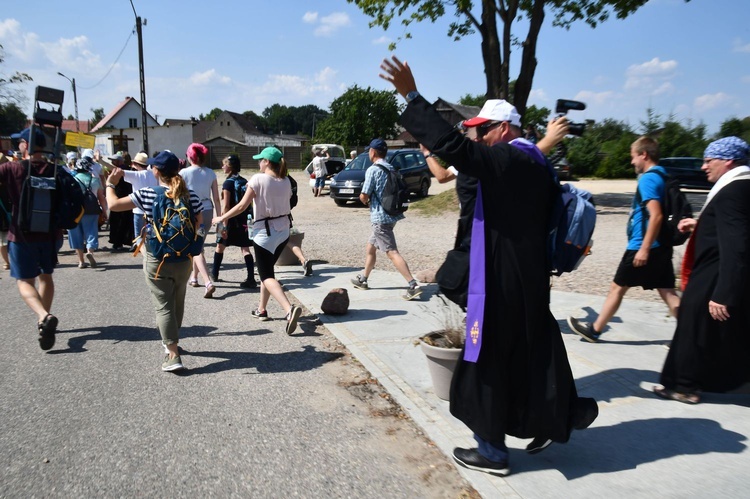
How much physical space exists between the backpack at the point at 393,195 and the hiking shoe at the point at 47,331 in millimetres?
3800

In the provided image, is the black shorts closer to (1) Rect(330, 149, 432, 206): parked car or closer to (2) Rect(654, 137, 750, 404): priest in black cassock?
(2) Rect(654, 137, 750, 404): priest in black cassock

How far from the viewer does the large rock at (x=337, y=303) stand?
633 cm

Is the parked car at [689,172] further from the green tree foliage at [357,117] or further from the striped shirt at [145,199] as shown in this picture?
the green tree foliage at [357,117]

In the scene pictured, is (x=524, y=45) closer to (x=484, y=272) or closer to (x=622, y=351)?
(x=622, y=351)

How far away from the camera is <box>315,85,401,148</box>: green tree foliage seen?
53.6m

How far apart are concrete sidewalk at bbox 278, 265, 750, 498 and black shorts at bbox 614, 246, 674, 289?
65 centimetres

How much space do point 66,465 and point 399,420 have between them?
208 centimetres

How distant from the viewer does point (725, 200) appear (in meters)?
3.61

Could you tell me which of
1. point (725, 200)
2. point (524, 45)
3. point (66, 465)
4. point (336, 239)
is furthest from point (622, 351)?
point (524, 45)

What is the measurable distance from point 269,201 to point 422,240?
6.68 m

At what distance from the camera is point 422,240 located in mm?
12258

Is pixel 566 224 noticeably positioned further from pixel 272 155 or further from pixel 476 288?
pixel 272 155

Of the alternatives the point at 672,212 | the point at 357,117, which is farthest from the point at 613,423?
the point at 357,117

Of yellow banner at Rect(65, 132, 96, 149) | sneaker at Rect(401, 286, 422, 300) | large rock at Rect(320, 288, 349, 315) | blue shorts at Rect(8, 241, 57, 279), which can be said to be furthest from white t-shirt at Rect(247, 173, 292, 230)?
yellow banner at Rect(65, 132, 96, 149)
